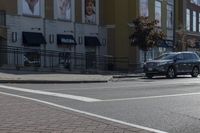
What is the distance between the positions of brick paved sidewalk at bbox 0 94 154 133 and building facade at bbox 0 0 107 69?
853 inches

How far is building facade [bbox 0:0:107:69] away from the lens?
1435 inches

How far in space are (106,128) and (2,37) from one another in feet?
88.6

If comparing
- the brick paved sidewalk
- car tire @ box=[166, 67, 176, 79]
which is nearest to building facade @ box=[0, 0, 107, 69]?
car tire @ box=[166, 67, 176, 79]

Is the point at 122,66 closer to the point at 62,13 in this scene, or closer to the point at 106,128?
the point at 62,13

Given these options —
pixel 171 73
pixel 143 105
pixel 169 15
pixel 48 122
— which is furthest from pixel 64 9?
pixel 48 122

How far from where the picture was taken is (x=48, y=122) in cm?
1038

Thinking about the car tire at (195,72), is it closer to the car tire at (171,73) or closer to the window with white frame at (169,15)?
the car tire at (171,73)

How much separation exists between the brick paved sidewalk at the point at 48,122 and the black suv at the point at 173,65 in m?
18.2

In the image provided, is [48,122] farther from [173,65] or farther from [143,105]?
[173,65]

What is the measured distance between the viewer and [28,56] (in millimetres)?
37281

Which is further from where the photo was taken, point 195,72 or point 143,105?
point 195,72

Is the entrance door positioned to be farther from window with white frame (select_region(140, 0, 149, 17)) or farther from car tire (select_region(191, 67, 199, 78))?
car tire (select_region(191, 67, 199, 78))

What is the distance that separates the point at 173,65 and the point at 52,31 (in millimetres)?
13060

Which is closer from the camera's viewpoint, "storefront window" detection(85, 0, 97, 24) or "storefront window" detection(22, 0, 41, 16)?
"storefront window" detection(22, 0, 41, 16)
